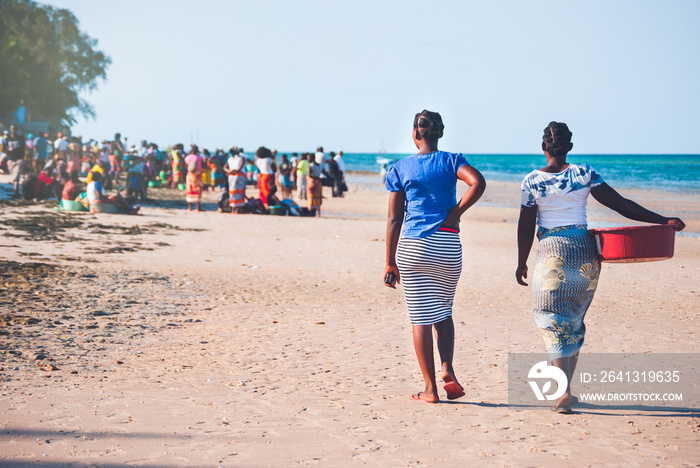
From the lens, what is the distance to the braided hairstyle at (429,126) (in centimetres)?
456

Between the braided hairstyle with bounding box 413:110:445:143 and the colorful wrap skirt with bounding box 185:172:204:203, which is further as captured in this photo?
the colorful wrap skirt with bounding box 185:172:204:203

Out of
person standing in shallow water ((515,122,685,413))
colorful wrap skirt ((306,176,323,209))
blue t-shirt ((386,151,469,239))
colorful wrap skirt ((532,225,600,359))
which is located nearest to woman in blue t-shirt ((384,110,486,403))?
blue t-shirt ((386,151,469,239))

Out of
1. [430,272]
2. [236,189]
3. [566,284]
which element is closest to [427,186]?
[430,272]

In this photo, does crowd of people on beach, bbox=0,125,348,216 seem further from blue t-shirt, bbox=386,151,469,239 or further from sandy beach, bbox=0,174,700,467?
blue t-shirt, bbox=386,151,469,239

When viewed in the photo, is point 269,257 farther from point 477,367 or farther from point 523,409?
point 523,409

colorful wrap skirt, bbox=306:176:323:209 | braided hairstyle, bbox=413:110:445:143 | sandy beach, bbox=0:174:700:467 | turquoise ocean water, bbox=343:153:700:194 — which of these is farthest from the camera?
turquoise ocean water, bbox=343:153:700:194

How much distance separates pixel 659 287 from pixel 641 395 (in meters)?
5.30

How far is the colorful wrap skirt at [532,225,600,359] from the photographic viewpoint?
14.1ft

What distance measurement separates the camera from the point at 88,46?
7994 cm

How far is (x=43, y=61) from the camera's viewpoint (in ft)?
204

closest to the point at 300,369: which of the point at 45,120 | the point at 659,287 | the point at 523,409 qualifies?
the point at 523,409

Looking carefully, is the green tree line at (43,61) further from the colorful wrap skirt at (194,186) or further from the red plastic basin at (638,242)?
the red plastic basin at (638,242)

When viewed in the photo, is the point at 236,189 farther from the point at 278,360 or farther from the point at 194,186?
the point at 278,360

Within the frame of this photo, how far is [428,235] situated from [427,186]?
1.07ft
